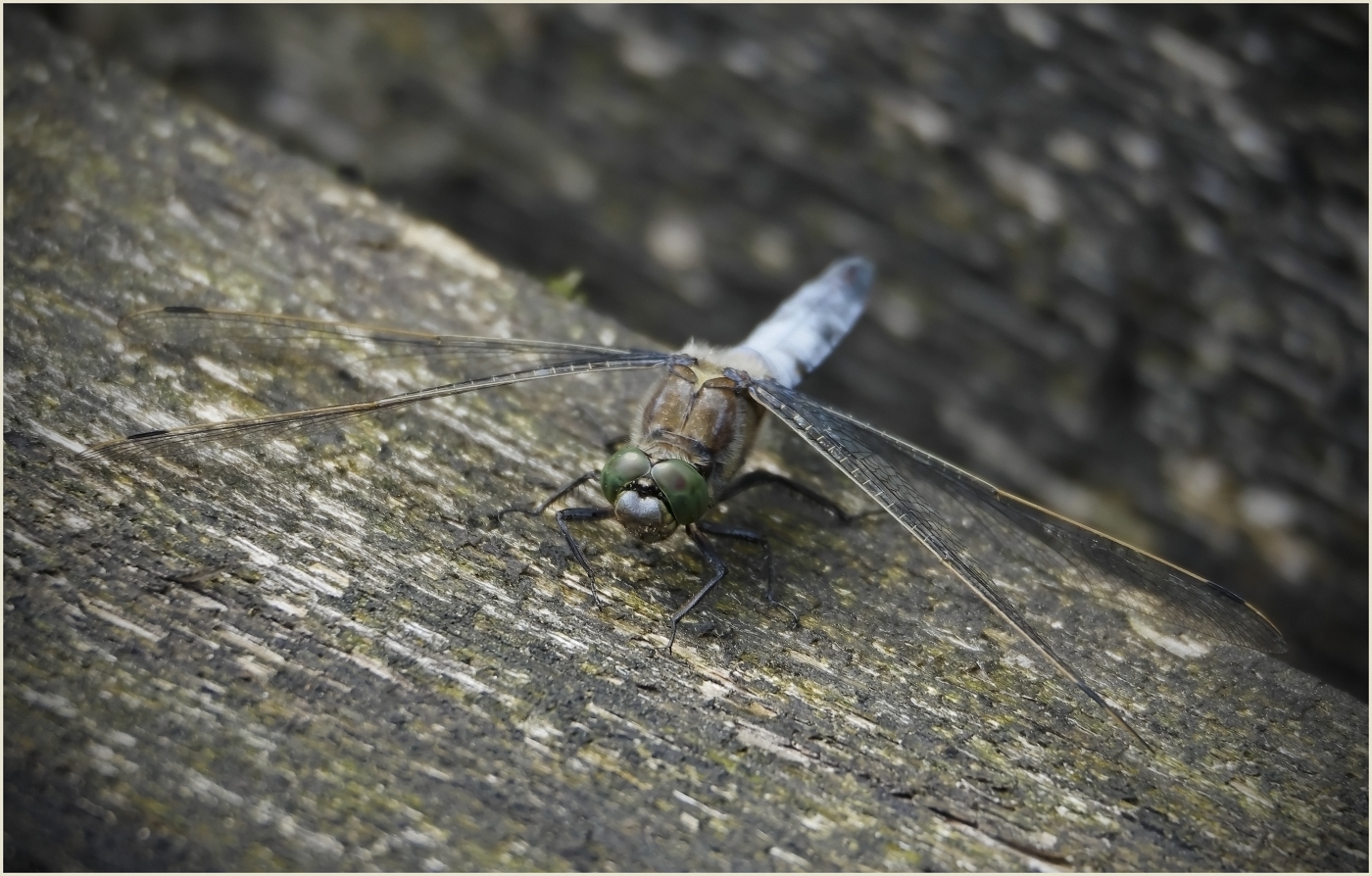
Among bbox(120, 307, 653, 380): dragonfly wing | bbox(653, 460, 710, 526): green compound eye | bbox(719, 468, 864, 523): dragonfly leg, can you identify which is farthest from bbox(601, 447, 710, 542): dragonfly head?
bbox(120, 307, 653, 380): dragonfly wing

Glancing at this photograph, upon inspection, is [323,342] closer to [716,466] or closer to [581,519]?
[581,519]

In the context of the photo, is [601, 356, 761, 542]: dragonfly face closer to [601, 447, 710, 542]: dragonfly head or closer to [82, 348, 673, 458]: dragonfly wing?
[601, 447, 710, 542]: dragonfly head

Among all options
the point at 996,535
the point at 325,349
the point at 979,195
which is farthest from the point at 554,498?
the point at 979,195

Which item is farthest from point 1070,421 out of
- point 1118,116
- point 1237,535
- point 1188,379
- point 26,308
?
point 26,308

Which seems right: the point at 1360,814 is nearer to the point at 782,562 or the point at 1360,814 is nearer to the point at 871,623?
the point at 871,623

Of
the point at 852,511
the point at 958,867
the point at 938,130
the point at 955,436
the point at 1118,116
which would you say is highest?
the point at 1118,116
